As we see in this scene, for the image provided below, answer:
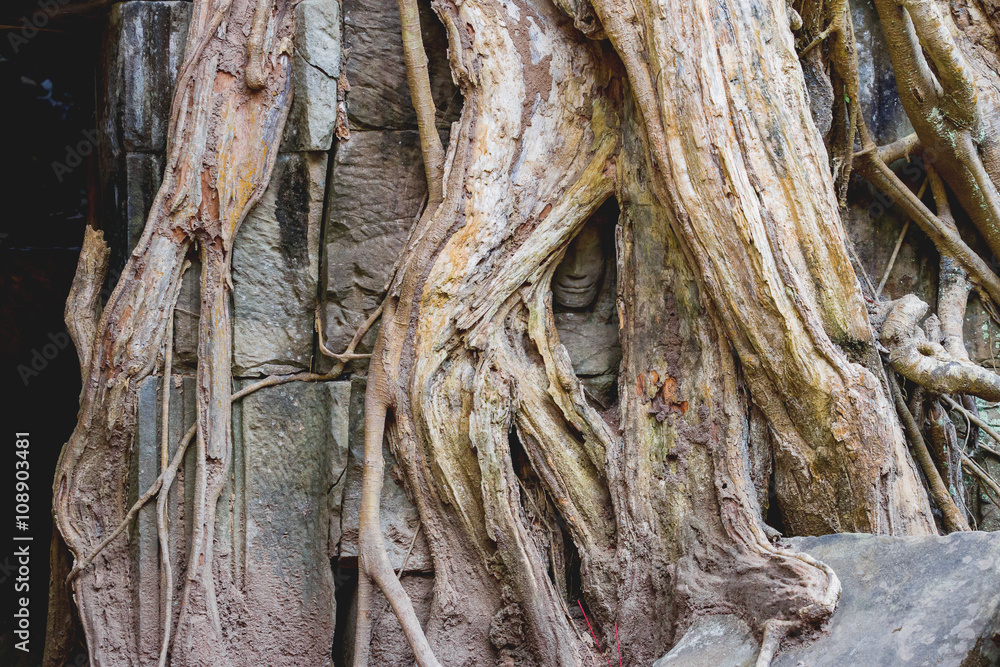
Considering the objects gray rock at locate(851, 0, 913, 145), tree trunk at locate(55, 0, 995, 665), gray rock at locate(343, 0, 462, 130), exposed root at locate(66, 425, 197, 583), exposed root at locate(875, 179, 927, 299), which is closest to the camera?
tree trunk at locate(55, 0, 995, 665)

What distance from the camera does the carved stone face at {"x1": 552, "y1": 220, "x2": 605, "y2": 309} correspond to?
2.25m

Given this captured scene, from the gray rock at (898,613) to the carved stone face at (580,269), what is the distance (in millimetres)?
925

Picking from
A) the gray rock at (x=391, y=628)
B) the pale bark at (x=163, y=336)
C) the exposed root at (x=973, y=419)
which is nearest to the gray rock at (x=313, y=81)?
the pale bark at (x=163, y=336)

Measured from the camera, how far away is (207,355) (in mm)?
2053

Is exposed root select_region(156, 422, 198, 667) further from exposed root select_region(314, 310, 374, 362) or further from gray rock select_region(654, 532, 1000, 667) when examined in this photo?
gray rock select_region(654, 532, 1000, 667)

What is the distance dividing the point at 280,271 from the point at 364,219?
0.28m

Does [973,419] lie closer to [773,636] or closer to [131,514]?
[773,636]

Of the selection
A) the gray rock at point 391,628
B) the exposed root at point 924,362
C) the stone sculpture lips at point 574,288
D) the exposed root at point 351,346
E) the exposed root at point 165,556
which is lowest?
the gray rock at point 391,628

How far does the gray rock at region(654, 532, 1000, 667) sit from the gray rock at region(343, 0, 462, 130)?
61.1 inches

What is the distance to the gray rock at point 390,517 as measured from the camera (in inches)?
82.4

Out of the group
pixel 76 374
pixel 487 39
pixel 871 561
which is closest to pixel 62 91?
pixel 76 374

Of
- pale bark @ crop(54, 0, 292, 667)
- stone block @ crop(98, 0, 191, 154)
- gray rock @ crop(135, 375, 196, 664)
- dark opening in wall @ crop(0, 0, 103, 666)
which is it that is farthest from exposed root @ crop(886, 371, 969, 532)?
dark opening in wall @ crop(0, 0, 103, 666)

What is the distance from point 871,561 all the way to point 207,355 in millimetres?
1678

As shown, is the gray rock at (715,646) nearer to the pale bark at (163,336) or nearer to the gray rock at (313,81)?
the pale bark at (163,336)
